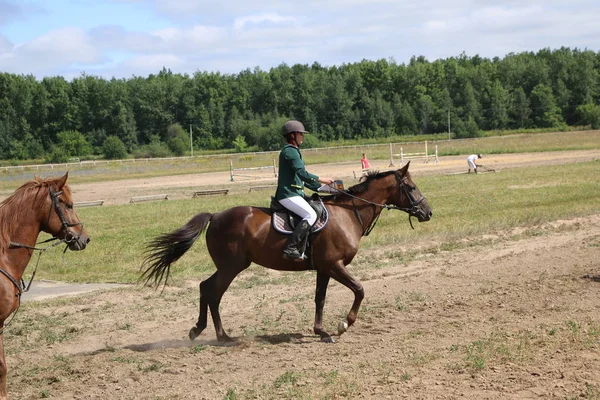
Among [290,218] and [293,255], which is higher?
[290,218]

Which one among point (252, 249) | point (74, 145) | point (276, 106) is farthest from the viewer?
point (276, 106)

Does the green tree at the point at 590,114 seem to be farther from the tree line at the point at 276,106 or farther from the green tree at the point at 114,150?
the green tree at the point at 114,150

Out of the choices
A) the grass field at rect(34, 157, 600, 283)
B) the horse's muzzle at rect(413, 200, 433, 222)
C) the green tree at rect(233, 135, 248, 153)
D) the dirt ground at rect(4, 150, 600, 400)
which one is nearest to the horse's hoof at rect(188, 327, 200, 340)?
the dirt ground at rect(4, 150, 600, 400)

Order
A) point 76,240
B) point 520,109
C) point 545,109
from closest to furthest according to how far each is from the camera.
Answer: point 76,240, point 545,109, point 520,109

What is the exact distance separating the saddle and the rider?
0.12 m

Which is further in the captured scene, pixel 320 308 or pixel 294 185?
pixel 320 308

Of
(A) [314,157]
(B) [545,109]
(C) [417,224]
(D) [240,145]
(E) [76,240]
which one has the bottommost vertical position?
(A) [314,157]

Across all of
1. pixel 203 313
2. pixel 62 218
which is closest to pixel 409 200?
pixel 203 313

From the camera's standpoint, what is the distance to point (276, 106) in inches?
4879

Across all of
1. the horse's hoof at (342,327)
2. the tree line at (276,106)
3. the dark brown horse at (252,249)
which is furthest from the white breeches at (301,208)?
the tree line at (276,106)

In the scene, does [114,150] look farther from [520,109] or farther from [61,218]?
[61,218]

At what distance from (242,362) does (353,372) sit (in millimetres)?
1642

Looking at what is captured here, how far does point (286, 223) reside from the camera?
1104 centimetres

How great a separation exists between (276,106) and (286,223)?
11412 cm
